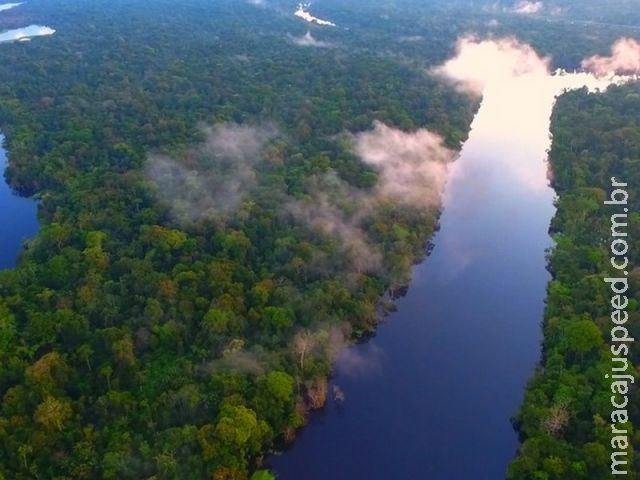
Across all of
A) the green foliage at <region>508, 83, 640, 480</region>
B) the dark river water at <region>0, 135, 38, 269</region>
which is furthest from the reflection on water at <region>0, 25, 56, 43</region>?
the green foliage at <region>508, 83, 640, 480</region>

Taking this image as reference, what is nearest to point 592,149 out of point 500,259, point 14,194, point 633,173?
point 633,173

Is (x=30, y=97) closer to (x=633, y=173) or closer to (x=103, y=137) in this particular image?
(x=103, y=137)

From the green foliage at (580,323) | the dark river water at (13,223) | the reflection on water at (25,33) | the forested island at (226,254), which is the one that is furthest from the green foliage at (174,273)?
the reflection on water at (25,33)

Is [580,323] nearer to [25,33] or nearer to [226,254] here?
[226,254]

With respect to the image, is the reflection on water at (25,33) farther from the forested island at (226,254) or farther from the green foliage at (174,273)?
the green foliage at (174,273)

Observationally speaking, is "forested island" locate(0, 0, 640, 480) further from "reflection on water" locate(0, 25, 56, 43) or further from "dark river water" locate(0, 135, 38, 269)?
"reflection on water" locate(0, 25, 56, 43)
